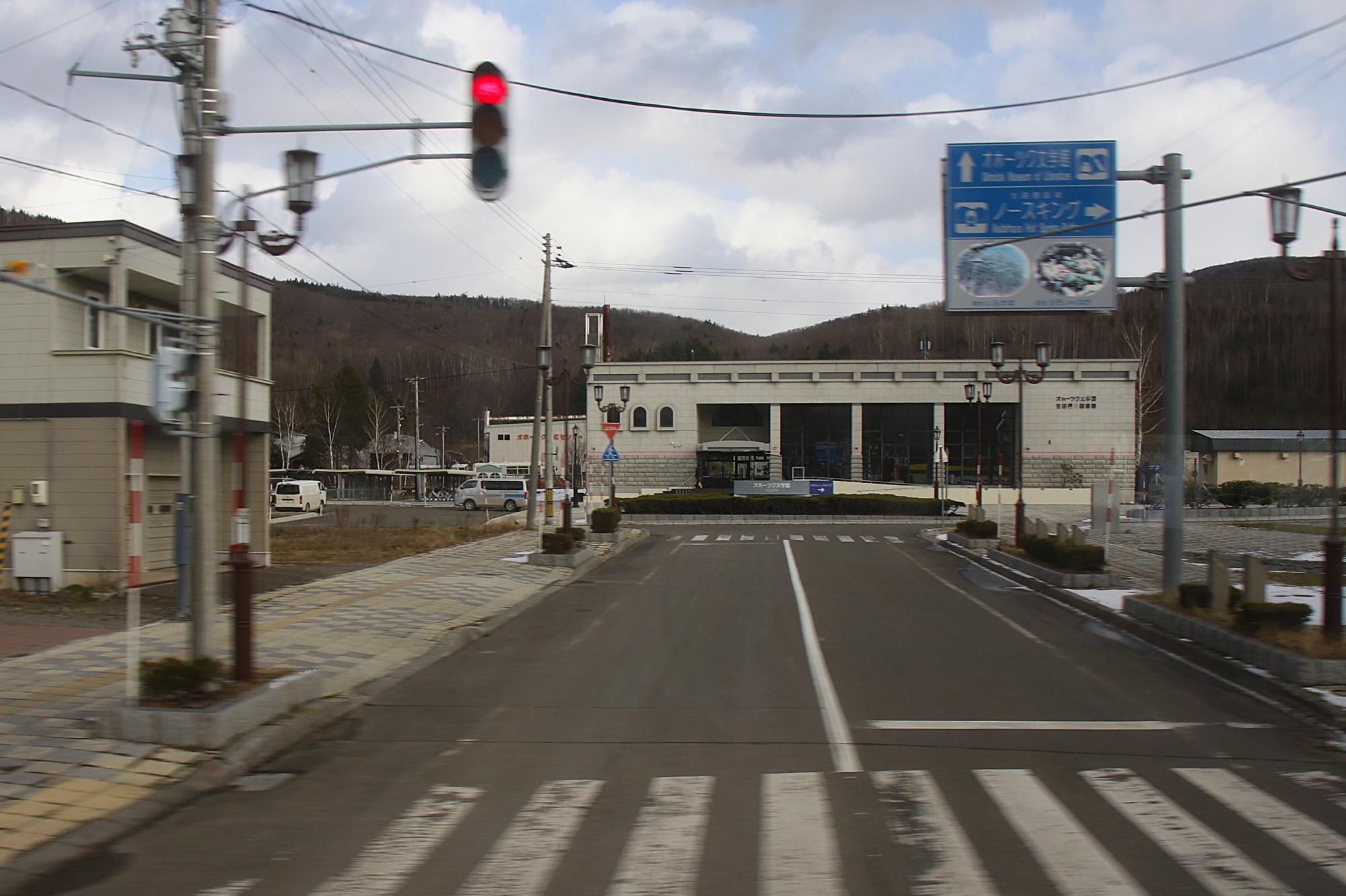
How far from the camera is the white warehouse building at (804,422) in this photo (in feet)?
226

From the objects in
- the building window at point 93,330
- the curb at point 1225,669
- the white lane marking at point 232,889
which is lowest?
the curb at point 1225,669

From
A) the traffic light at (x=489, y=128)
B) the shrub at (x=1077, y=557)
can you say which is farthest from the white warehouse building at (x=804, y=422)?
the traffic light at (x=489, y=128)

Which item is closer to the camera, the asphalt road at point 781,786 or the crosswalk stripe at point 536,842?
the crosswalk stripe at point 536,842

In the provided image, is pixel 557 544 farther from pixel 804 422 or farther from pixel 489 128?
pixel 804 422

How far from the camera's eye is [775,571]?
21906 mm

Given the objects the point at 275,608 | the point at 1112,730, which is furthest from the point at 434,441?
the point at 1112,730

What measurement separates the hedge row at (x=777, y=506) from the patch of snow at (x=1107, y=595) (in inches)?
1098

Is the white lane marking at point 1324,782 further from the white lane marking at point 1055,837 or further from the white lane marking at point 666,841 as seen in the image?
the white lane marking at point 666,841

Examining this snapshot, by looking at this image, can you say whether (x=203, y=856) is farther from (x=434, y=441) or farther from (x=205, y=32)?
(x=434, y=441)

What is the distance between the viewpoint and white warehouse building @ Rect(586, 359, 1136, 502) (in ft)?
226

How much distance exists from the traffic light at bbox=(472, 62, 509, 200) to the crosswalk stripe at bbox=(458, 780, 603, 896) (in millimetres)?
4550

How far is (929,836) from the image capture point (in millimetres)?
5293

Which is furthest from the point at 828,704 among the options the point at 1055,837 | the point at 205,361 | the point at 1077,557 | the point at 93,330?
the point at 93,330

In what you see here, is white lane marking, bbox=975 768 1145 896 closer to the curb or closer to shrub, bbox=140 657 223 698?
the curb
